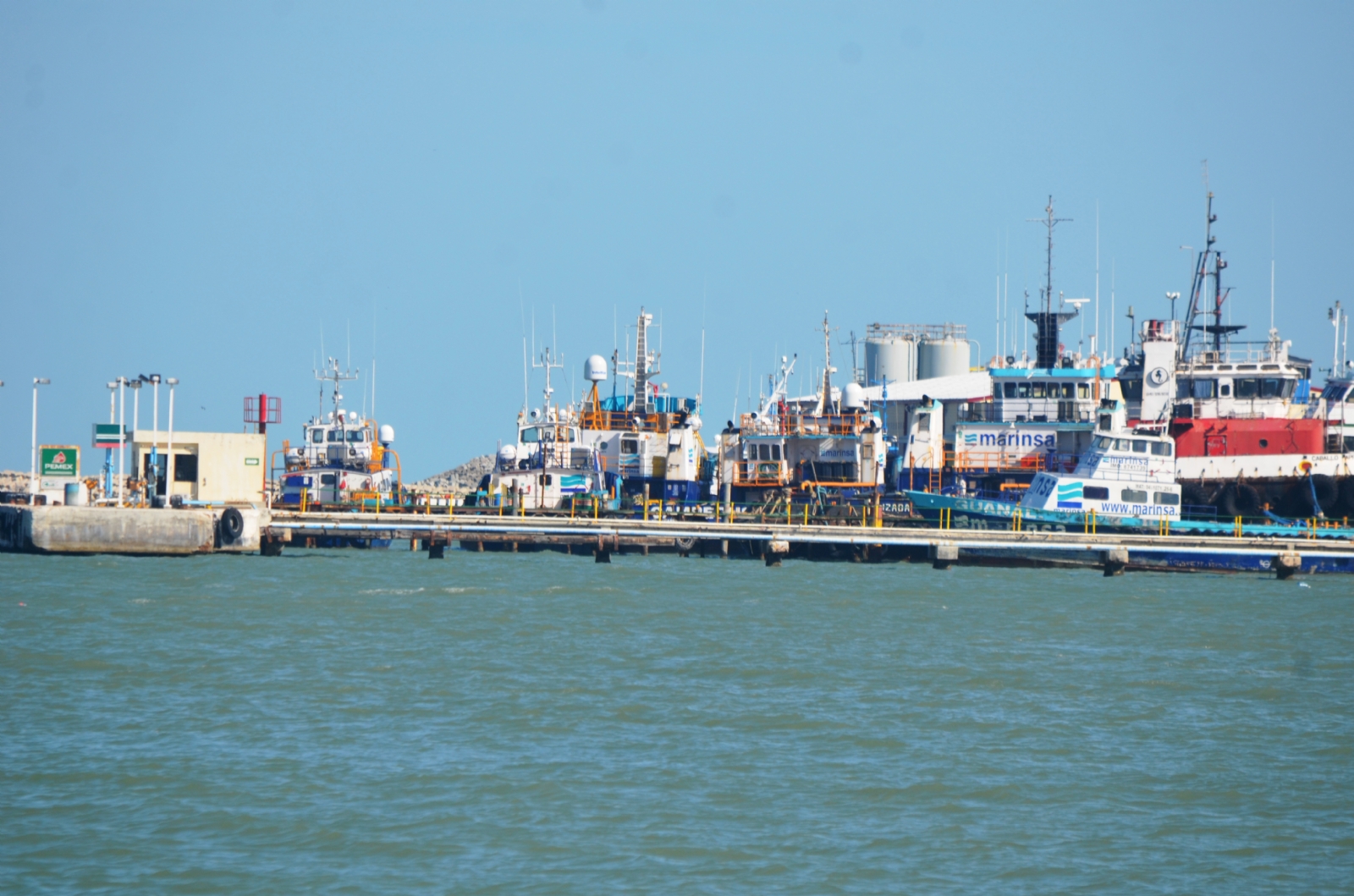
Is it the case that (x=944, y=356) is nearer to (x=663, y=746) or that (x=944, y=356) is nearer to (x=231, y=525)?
(x=231, y=525)

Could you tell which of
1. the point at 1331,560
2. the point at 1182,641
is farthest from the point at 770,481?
the point at 1182,641

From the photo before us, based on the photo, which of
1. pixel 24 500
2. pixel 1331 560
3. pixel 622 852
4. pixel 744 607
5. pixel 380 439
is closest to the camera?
pixel 622 852

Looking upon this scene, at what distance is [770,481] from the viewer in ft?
209

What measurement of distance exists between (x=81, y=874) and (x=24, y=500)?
47882mm

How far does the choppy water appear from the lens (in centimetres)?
1789

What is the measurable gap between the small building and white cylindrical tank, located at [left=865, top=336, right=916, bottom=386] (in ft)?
176

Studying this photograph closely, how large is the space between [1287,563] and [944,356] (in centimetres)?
5152

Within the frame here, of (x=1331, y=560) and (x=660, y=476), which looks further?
(x=660, y=476)

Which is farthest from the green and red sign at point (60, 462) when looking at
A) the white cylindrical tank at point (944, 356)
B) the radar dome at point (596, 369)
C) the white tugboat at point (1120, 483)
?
the white cylindrical tank at point (944, 356)

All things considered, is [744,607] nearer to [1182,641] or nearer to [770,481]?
[1182,641]

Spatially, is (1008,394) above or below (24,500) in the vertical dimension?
above

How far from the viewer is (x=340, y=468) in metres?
67.4

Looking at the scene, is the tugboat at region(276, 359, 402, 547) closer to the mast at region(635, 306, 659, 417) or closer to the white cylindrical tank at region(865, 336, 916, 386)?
the mast at region(635, 306, 659, 417)

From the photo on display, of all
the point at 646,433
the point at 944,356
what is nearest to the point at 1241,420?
the point at 646,433
